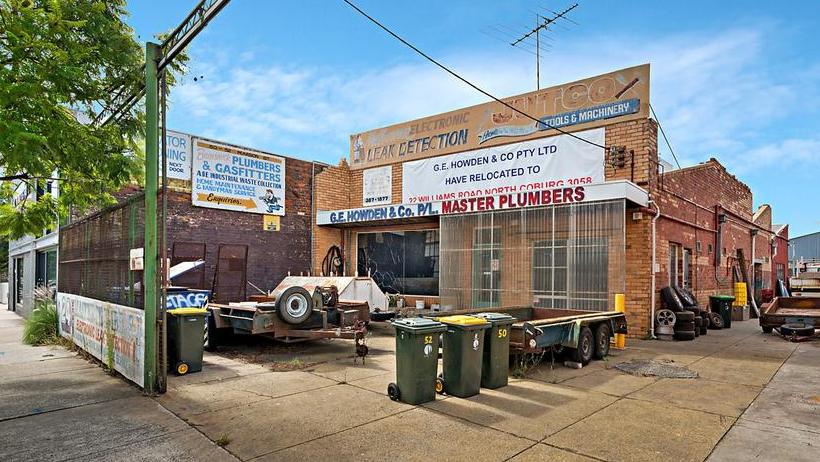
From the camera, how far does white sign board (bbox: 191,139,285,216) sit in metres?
14.6

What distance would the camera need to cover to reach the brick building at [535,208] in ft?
38.2

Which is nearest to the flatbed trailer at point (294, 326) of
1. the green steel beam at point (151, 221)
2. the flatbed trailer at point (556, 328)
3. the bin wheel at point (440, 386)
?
the flatbed trailer at point (556, 328)

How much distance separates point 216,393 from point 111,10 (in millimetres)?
6526

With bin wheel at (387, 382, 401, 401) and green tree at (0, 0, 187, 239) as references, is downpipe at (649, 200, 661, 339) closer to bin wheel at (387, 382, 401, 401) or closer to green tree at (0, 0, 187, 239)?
bin wheel at (387, 382, 401, 401)

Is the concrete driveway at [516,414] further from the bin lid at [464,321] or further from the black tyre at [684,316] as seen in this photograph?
the black tyre at [684,316]

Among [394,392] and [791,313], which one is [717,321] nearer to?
[791,313]

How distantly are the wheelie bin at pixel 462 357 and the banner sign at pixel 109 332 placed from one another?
400cm

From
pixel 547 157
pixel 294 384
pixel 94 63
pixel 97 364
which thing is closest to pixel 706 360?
pixel 547 157

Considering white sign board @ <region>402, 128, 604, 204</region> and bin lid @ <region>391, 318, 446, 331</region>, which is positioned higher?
white sign board @ <region>402, 128, 604, 204</region>

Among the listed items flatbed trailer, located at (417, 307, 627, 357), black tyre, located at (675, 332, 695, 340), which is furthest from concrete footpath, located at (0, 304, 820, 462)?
black tyre, located at (675, 332, 695, 340)

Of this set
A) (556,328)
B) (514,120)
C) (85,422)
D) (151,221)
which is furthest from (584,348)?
(514,120)

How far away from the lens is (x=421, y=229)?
52.5ft

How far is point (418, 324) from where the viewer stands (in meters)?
6.46

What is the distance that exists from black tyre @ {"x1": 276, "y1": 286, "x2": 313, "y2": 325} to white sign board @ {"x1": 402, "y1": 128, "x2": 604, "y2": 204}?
6.36 m
